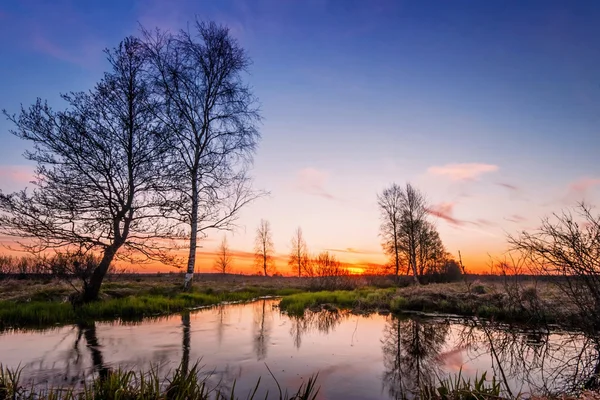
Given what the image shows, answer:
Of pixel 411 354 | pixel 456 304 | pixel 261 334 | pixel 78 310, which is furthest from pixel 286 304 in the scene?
pixel 411 354

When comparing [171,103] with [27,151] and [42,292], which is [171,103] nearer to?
[27,151]

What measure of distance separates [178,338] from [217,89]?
544 inches

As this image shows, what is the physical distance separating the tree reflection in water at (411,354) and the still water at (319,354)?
0.02m

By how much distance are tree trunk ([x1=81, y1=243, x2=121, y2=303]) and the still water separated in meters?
3.32

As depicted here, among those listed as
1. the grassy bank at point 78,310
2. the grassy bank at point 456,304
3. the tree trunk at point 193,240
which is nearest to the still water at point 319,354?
the grassy bank at point 78,310

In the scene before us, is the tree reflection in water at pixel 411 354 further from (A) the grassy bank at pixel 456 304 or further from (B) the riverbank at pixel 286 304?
(A) the grassy bank at pixel 456 304

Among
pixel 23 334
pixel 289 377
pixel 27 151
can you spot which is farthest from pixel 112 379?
pixel 27 151

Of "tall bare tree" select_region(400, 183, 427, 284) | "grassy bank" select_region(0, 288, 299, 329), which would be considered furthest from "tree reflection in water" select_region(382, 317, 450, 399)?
"tall bare tree" select_region(400, 183, 427, 284)

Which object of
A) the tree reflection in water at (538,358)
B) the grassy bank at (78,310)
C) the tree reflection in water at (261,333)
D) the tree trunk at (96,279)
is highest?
the tree trunk at (96,279)

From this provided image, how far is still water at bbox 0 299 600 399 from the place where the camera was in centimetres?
506

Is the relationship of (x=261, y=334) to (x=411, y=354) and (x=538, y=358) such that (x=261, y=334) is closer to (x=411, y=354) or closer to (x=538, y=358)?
(x=411, y=354)

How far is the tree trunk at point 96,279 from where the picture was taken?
11.7 meters

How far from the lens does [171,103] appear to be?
1719 cm

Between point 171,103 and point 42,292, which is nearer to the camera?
point 42,292
